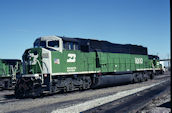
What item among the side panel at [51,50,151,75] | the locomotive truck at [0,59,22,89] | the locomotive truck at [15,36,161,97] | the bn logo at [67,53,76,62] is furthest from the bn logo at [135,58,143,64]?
the locomotive truck at [0,59,22,89]

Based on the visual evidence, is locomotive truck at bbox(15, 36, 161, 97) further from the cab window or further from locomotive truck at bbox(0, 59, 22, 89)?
locomotive truck at bbox(0, 59, 22, 89)

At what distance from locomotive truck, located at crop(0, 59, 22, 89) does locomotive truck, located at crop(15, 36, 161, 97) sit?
7.86 m

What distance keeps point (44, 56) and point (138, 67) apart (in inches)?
528

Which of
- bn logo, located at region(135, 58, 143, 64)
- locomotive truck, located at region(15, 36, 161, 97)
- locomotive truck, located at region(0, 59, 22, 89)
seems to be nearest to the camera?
locomotive truck, located at region(15, 36, 161, 97)

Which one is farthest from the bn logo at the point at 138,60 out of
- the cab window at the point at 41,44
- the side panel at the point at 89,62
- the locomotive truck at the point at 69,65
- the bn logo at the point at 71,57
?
the cab window at the point at 41,44

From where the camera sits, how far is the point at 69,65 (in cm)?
1516

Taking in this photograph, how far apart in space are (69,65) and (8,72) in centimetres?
1017

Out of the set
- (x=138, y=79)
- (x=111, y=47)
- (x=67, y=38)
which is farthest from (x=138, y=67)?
(x=67, y=38)

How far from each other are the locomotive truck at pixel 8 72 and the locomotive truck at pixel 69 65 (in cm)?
786

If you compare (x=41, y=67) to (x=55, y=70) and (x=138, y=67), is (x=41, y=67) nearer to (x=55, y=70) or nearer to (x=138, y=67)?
(x=55, y=70)

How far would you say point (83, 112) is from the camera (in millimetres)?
8930

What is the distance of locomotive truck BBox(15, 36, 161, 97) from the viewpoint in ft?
44.7

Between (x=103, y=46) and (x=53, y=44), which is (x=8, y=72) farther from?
(x=103, y=46)

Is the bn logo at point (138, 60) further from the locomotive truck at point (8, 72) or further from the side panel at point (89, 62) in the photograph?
the locomotive truck at point (8, 72)
